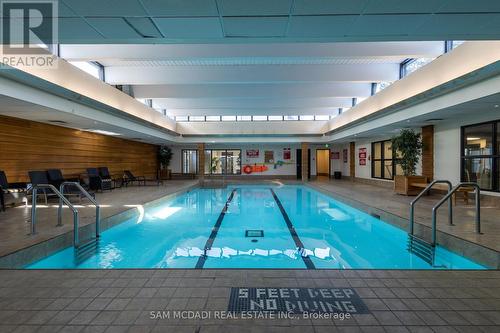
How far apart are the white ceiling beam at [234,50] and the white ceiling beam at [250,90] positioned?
10.7 feet

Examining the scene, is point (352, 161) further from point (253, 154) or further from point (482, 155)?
point (482, 155)

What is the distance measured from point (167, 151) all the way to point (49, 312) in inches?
603

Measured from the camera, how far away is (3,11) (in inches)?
107

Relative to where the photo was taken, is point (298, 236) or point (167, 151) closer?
point (298, 236)

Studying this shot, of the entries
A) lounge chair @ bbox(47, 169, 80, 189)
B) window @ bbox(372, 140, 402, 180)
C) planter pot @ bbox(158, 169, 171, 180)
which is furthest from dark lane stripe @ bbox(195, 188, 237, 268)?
planter pot @ bbox(158, 169, 171, 180)

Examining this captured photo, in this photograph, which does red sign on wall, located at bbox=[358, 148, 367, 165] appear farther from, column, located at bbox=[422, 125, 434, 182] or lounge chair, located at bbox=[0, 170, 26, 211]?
lounge chair, located at bbox=[0, 170, 26, 211]

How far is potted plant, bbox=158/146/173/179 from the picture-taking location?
54.9 ft

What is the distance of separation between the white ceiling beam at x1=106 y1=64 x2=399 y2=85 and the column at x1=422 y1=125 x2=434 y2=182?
237 centimetres

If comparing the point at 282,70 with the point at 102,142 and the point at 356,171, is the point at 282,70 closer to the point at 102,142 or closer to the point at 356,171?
the point at 102,142

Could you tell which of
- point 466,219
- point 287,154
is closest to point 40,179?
point 466,219

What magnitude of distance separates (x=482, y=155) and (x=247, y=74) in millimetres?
6346

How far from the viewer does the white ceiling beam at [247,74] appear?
7.68m

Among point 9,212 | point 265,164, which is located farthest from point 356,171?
point 9,212

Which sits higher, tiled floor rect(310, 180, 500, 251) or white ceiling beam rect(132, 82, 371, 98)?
white ceiling beam rect(132, 82, 371, 98)
